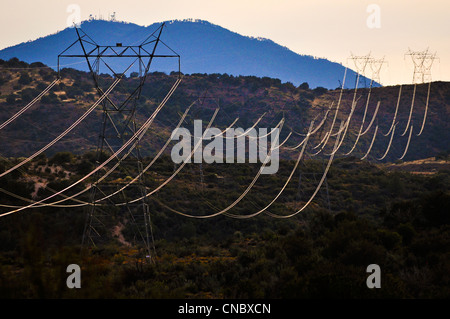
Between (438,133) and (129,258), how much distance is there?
111 m

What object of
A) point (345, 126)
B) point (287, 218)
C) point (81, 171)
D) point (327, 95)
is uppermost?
point (327, 95)

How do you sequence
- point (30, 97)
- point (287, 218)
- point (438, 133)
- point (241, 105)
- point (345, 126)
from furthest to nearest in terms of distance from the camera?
point (241, 105) < point (438, 133) < point (345, 126) < point (30, 97) < point (287, 218)

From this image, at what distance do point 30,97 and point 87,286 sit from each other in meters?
96.3

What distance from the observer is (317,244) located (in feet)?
103

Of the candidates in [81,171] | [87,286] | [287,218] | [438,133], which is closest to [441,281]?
[87,286]

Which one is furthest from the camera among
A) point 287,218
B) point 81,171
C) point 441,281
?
point 81,171

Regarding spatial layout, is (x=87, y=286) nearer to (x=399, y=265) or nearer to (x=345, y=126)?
(x=399, y=265)

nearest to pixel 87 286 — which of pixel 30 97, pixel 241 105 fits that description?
pixel 30 97

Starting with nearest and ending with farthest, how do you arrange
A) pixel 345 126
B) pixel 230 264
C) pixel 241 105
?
pixel 230 264, pixel 345 126, pixel 241 105

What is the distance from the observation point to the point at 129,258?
3184 cm

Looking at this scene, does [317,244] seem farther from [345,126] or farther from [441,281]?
[345,126]

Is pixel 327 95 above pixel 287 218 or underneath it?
above

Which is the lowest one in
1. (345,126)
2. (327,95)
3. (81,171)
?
(81,171)

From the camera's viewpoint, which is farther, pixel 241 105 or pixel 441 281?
pixel 241 105
